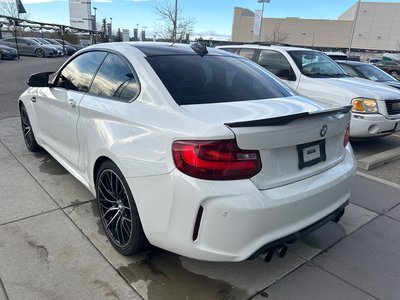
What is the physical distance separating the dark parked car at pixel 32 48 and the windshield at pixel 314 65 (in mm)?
26475

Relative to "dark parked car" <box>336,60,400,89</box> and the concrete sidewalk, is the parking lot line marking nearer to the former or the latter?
the concrete sidewalk

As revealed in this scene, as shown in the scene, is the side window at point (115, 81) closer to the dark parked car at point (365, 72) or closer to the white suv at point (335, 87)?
the white suv at point (335, 87)

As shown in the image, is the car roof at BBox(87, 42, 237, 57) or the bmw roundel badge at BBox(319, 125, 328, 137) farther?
the car roof at BBox(87, 42, 237, 57)

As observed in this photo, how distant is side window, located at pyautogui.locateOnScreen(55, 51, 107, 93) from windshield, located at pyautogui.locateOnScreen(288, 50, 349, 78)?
4.20m

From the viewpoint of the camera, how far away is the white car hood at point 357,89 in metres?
5.62

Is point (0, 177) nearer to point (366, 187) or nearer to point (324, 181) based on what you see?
point (324, 181)

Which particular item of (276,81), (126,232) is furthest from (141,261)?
(276,81)

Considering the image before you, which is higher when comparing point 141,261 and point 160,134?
point 160,134

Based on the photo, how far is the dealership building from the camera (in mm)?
83062

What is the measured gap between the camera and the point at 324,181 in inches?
94.5

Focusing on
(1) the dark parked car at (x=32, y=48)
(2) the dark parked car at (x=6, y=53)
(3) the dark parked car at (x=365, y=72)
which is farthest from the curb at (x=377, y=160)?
(1) the dark parked car at (x=32, y=48)

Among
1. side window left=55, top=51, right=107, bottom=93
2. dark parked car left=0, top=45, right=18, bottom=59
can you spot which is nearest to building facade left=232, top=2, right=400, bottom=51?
dark parked car left=0, top=45, right=18, bottom=59

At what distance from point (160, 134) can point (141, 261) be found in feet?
3.52

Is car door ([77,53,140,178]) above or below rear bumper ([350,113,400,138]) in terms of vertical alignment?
above
